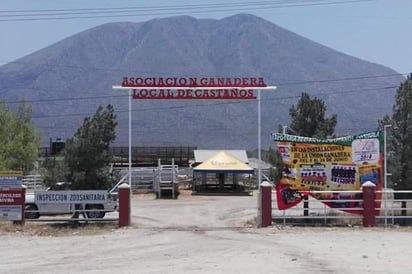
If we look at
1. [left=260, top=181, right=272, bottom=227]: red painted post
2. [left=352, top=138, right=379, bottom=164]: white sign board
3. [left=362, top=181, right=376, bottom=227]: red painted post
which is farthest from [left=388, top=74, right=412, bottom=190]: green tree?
[left=260, top=181, right=272, bottom=227]: red painted post

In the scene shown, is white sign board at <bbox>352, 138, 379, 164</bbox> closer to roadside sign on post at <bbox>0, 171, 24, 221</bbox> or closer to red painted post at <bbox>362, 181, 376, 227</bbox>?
red painted post at <bbox>362, 181, 376, 227</bbox>

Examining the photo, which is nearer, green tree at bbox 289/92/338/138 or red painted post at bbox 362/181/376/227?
red painted post at bbox 362/181/376/227

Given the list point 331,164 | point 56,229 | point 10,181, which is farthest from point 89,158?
point 331,164

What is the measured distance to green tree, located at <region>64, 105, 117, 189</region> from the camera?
4516 centimetres

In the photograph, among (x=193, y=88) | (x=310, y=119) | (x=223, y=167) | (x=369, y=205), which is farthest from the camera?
(x=223, y=167)

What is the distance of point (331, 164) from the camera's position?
94.6 feet

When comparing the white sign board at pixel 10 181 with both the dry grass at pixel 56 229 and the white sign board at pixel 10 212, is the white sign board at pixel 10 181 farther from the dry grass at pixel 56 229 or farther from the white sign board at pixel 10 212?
the dry grass at pixel 56 229

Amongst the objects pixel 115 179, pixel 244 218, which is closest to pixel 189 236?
pixel 244 218

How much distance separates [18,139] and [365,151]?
39.3 meters

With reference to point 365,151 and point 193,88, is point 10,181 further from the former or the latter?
point 365,151

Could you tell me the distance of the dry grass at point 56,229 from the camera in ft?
84.1

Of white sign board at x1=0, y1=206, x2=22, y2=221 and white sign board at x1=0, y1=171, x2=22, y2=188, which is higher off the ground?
white sign board at x1=0, y1=171, x2=22, y2=188

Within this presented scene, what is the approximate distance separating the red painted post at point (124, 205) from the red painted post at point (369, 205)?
8837 millimetres

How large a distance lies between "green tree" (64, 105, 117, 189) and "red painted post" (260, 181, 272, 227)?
1995cm
